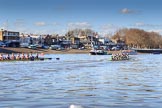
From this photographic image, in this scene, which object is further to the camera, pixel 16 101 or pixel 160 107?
pixel 16 101

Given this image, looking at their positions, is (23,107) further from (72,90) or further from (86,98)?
(72,90)

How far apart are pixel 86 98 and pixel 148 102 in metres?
3.58

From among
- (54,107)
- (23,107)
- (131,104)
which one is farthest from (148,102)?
(23,107)

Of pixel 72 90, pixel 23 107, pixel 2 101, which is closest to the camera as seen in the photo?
pixel 23 107

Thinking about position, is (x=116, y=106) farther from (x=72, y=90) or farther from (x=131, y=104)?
(x=72, y=90)

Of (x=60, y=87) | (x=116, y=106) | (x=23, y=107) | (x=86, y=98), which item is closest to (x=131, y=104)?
(x=116, y=106)

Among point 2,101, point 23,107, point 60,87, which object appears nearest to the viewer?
point 23,107

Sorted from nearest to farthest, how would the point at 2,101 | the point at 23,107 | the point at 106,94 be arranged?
the point at 23,107 < the point at 2,101 < the point at 106,94

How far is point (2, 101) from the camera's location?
2266cm

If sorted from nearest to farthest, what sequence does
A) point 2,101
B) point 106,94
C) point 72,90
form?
1. point 2,101
2. point 106,94
3. point 72,90

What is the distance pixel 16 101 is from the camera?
22828 mm

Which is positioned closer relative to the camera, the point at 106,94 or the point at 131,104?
the point at 131,104

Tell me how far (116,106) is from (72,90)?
7.49 metres

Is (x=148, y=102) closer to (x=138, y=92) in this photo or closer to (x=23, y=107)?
(x=138, y=92)
